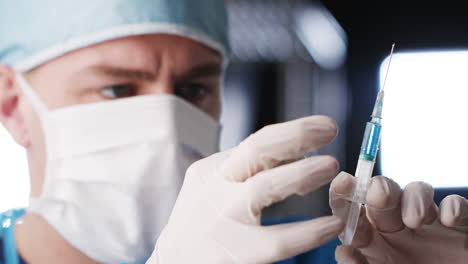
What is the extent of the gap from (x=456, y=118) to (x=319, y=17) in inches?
34.0

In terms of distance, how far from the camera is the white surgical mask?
4.48ft

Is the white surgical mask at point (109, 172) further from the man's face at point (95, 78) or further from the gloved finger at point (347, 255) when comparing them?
the gloved finger at point (347, 255)

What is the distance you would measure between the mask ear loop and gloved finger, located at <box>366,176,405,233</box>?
852mm

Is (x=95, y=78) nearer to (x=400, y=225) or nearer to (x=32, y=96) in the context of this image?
(x=32, y=96)

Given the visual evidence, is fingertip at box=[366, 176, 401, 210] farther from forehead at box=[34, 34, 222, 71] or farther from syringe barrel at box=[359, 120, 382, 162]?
forehead at box=[34, 34, 222, 71]

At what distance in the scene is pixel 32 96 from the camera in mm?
1384

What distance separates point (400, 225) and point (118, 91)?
0.78m

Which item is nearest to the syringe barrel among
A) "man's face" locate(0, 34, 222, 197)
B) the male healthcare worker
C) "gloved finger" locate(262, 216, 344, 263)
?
"gloved finger" locate(262, 216, 344, 263)

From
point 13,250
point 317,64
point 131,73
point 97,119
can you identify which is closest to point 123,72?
point 131,73

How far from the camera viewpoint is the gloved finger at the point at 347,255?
937 millimetres

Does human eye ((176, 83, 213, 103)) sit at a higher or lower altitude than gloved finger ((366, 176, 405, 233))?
higher

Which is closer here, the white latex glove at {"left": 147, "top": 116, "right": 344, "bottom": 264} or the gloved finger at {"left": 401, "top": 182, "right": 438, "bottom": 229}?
the white latex glove at {"left": 147, "top": 116, "right": 344, "bottom": 264}

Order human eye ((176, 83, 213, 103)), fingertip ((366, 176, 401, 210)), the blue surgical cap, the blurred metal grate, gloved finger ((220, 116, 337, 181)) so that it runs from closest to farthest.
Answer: gloved finger ((220, 116, 337, 181)) < fingertip ((366, 176, 401, 210)) < the blue surgical cap < human eye ((176, 83, 213, 103)) < the blurred metal grate

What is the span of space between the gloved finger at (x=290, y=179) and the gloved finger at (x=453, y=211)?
0.29 metres
